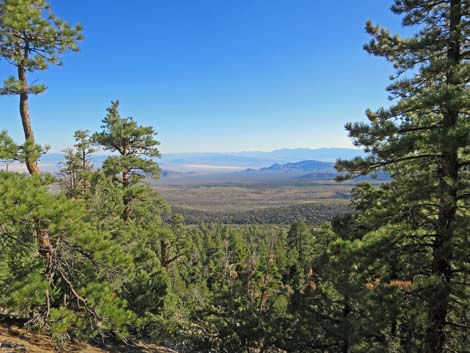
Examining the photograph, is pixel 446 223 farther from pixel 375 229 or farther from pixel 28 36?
pixel 28 36

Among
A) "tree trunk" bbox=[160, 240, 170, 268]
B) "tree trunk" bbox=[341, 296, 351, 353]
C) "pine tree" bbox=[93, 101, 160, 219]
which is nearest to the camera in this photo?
"tree trunk" bbox=[341, 296, 351, 353]

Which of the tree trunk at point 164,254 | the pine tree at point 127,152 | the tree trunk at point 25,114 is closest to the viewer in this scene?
the tree trunk at point 25,114

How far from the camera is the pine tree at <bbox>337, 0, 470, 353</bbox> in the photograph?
6438 mm

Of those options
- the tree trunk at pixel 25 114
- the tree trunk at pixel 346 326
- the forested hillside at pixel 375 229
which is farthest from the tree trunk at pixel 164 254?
the tree trunk at pixel 346 326

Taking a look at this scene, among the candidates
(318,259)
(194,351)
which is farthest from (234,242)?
(318,259)

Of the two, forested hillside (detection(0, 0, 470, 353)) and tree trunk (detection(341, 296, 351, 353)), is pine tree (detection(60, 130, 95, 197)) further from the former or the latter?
tree trunk (detection(341, 296, 351, 353))

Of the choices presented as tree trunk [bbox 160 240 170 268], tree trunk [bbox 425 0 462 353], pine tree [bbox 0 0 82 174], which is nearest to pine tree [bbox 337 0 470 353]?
tree trunk [bbox 425 0 462 353]

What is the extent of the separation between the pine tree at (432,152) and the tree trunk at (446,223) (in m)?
0.02

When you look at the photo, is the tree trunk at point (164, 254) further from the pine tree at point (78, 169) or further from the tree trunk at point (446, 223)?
→ the tree trunk at point (446, 223)

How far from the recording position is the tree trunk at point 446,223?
254 inches

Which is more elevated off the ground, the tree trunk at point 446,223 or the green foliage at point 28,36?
the green foliage at point 28,36

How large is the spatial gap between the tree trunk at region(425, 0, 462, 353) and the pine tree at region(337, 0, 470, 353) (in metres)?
0.02

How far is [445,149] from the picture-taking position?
5.86 meters

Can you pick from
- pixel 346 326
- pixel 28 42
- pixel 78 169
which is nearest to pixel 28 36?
pixel 28 42
